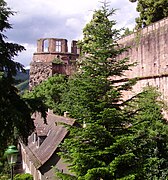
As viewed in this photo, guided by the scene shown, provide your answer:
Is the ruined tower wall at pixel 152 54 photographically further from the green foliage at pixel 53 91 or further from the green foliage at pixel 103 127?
the green foliage at pixel 53 91

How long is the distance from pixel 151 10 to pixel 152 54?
6278mm

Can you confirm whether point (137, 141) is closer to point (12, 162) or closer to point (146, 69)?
point (12, 162)

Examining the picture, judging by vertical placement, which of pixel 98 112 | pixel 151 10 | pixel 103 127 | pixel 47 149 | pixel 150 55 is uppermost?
pixel 151 10

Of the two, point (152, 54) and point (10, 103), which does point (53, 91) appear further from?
point (10, 103)

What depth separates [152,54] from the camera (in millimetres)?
22109

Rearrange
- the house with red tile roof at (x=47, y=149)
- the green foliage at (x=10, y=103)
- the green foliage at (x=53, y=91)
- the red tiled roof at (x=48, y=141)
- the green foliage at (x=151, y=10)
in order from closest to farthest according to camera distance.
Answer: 1. the green foliage at (x=10, y=103)
2. the house with red tile roof at (x=47, y=149)
3. the red tiled roof at (x=48, y=141)
4. the green foliage at (x=151, y=10)
5. the green foliage at (x=53, y=91)

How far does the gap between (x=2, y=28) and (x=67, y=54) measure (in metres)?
38.0

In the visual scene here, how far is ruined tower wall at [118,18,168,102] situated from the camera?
818 inches

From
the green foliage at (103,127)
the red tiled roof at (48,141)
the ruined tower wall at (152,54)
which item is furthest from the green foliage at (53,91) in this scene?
the green foliage at (103,127)

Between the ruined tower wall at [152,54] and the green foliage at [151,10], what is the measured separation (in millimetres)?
3468

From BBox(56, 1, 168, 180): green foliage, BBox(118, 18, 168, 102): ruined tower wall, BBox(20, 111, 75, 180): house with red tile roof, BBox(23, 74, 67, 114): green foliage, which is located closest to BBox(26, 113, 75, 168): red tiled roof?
BBox(20, 111, 75, 180): house with red tile roof

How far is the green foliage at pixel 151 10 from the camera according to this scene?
26.0 m

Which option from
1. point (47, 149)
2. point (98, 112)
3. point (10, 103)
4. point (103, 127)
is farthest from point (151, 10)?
point (10, 103)

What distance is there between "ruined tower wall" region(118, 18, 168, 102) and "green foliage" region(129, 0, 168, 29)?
Answer: 3468 millimetres
